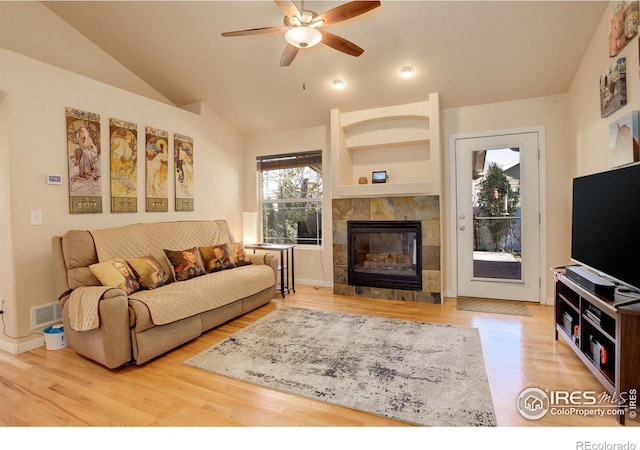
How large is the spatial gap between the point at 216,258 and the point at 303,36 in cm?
250

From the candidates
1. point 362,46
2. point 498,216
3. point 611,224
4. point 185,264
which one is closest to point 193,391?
point 185,264

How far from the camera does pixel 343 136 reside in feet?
14.8

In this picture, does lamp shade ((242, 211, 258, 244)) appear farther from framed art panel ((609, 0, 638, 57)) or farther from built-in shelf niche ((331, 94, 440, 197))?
framed art panel ((609, 0, 638, 57))

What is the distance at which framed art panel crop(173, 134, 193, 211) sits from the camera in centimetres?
414

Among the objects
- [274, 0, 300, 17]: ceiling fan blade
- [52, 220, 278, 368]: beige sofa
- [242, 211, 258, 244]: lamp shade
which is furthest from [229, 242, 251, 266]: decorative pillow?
[274, 0, 300, 17]: ceiling fan blade

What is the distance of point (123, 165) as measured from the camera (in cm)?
352

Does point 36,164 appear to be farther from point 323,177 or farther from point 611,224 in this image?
point 611,224

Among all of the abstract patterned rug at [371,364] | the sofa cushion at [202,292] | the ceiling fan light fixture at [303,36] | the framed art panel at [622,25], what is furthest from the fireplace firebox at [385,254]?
the ceiling fan light fixture at [303,36]

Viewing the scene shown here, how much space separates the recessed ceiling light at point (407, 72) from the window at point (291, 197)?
1645 mm

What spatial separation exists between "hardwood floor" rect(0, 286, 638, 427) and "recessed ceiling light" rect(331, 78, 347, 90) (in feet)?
10.1

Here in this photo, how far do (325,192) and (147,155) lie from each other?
2380 millimetres

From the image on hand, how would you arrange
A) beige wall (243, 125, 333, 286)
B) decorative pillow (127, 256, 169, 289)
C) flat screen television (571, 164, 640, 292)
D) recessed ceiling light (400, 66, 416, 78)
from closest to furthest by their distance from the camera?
flat screen television (571, 164, 640, 292) → decorative pillow (127, 256, 169, 289) → recessed ceiling light (400, 66, 416, 78) → beige wall (243, 125, 333, 286)

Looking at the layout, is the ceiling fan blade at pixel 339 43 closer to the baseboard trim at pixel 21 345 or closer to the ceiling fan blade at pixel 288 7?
the ceiling fan blade at pixel 288 7
